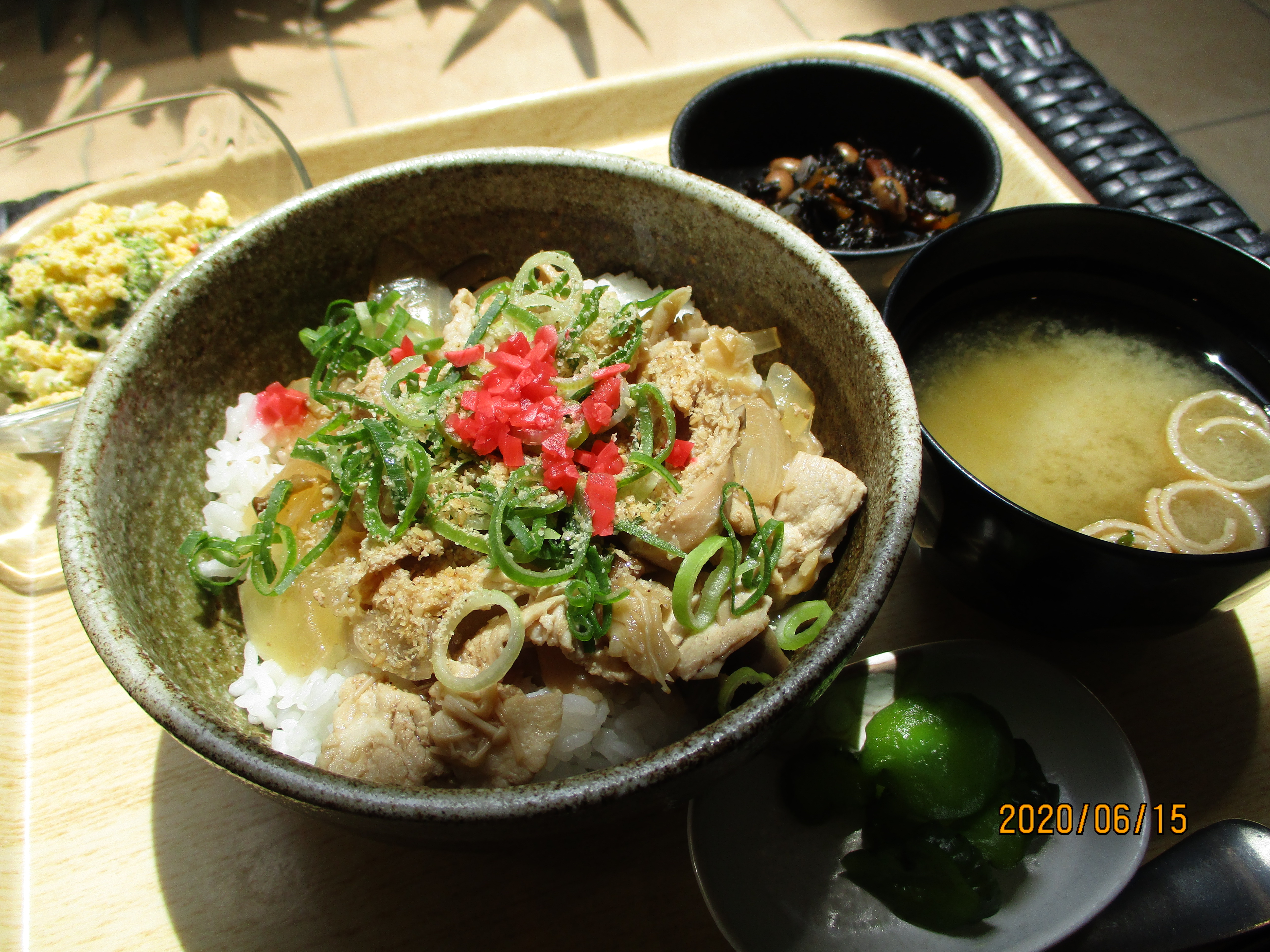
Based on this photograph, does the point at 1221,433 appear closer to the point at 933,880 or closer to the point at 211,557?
the point at 933,880

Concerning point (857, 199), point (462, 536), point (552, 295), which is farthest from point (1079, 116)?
point (462, 536)

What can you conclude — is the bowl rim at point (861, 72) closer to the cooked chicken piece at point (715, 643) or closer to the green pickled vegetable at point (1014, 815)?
the cooked chicken piece at point (715, 643)

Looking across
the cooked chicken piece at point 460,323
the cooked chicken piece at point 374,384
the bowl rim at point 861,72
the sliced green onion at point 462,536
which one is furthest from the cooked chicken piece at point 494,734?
the bowl rim at point 861,72

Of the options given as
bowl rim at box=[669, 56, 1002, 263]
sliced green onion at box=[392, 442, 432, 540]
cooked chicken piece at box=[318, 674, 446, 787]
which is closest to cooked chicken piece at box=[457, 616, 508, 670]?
cooked chicken piece at box=[318, 674, 446, 787]

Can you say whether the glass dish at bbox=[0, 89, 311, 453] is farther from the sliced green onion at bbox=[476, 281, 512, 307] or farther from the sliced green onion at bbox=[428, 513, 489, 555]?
the sliced green onion at bbox=[428, 513, 489, 555]

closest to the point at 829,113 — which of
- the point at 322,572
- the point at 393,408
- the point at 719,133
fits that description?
the point at 719,133
